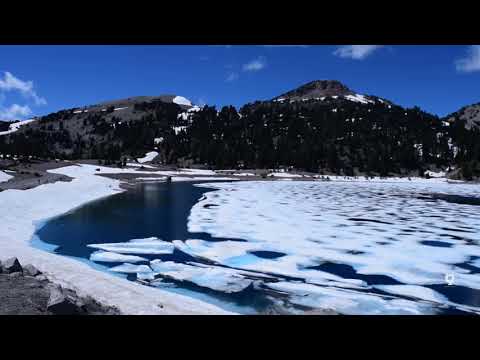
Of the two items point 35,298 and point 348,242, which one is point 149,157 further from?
point 35,298

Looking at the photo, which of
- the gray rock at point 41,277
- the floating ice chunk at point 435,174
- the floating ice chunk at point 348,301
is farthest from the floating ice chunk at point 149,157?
the floating ice chunk at point 348,301

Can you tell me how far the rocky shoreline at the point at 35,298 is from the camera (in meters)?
7.00

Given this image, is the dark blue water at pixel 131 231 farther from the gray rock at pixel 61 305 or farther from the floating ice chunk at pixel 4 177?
the floating ice chunk at pixel 4 177

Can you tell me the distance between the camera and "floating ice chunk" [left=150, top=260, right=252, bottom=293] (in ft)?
34.3

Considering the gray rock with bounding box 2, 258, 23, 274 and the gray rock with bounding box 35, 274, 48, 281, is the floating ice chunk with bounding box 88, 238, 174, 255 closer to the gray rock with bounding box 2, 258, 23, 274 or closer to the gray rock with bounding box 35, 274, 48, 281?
the gray rock with bounding box 35, 274, 48, 281

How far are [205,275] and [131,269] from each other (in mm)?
2489

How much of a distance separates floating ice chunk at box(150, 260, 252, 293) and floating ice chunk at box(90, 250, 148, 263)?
2.70ft

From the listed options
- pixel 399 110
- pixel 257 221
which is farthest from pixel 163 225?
pixel 399 110

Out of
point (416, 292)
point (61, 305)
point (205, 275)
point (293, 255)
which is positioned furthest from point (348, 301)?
point (61, 305)
